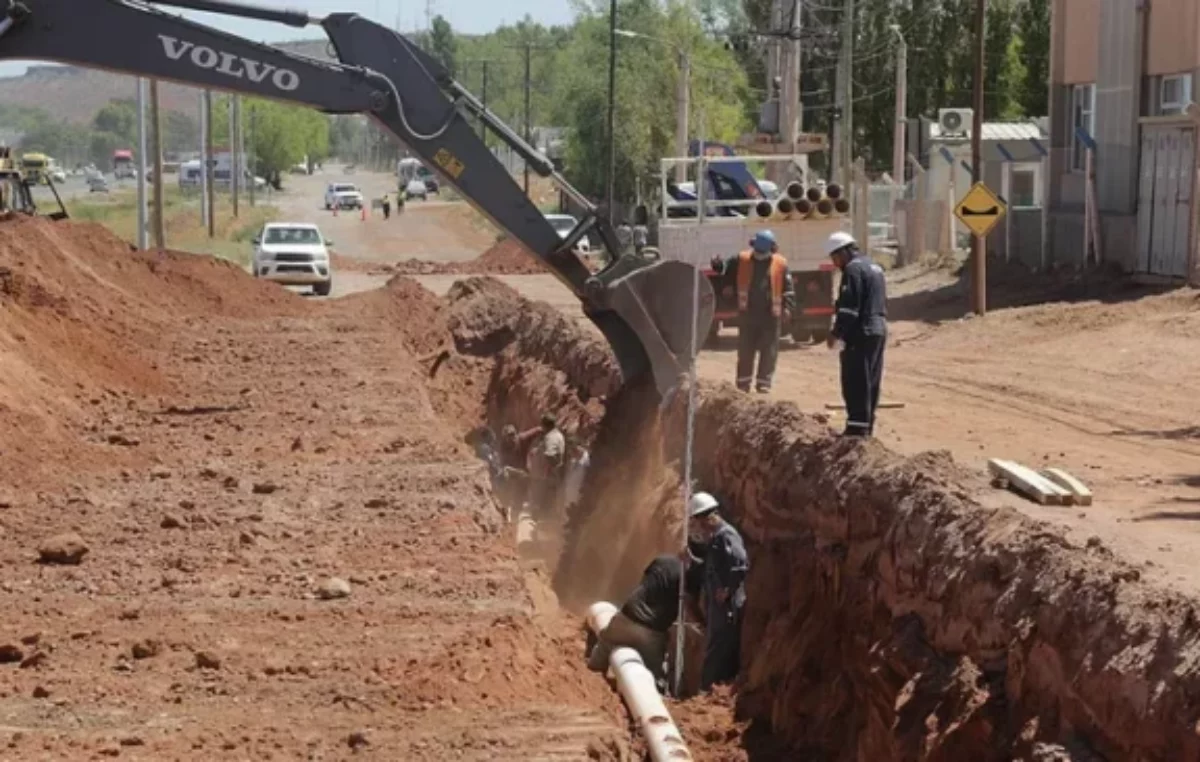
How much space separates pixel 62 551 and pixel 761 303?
27.8ft

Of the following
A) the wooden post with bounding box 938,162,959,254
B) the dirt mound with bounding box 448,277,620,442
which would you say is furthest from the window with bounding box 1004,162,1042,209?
the dirt mound with bounding box 448,277,620,442

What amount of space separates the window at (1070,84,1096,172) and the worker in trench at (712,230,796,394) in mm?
16871

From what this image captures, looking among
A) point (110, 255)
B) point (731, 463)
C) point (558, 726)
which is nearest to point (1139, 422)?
point (731, 463)

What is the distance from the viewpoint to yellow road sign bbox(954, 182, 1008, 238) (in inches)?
1181

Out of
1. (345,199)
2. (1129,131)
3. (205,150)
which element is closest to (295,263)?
(205,150)

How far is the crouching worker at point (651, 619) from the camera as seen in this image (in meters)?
14.8

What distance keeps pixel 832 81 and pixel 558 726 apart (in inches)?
2352

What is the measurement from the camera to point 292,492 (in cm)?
1738

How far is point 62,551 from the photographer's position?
14398 mm

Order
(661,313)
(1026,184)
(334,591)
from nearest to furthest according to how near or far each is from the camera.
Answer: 1. (334,591)
2. (661,313)
3. (1026,184)

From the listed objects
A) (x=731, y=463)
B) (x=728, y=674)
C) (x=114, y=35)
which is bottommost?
(x=728, y=674)

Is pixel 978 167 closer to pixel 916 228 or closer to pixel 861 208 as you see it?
pixel 861 208

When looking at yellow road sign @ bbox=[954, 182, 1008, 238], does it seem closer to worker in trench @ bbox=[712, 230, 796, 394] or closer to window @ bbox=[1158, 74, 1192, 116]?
window @ bbox=[1158, 74, 1192, 116]

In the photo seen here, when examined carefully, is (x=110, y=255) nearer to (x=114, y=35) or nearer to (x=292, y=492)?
(x=114, y=35)
